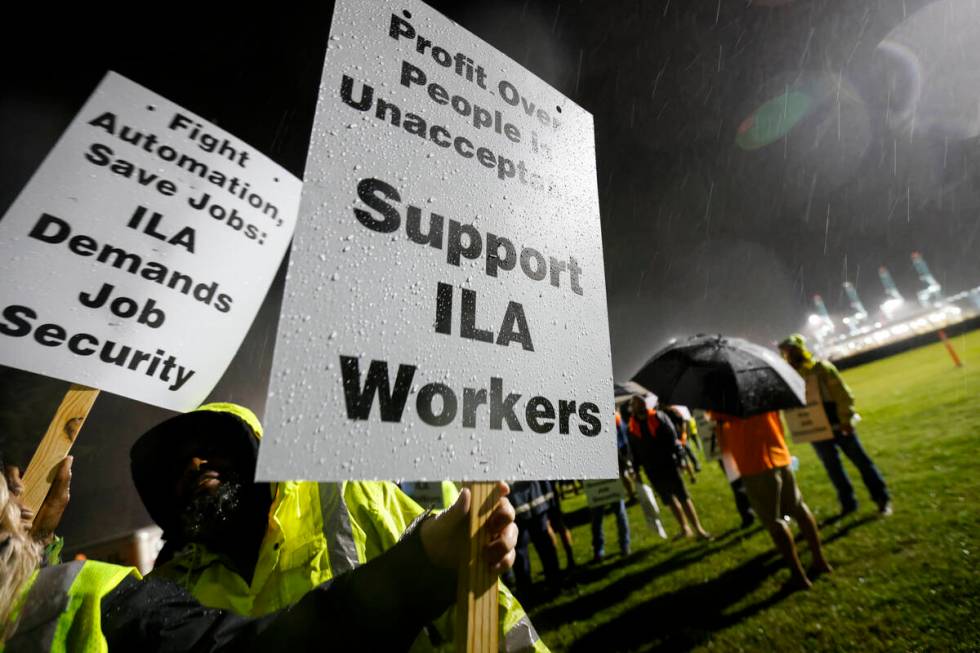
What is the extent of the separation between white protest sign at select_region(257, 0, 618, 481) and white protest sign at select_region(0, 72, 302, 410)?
1578mm

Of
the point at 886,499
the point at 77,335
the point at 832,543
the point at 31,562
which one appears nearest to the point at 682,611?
the point at 832,543

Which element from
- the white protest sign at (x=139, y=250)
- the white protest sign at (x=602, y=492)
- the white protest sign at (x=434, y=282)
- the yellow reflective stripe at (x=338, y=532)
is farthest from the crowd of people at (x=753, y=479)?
the white protest sign at (x=139, y=250)

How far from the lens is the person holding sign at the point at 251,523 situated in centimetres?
161

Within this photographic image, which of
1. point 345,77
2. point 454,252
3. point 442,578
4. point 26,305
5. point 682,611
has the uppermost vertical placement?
point 345,77

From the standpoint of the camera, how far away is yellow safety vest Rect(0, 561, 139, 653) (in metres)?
1.02

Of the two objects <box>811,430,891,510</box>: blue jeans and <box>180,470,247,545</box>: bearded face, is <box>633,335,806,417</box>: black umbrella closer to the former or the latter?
<box>811,430,891,510</box>: blue jeans

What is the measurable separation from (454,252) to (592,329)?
52 cm

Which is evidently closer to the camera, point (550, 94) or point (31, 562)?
point (31, 562)

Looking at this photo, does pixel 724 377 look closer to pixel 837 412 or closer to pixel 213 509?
pixel 837 412

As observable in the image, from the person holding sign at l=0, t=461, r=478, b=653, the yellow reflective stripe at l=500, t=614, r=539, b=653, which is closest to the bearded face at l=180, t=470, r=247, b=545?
the person holding sign at l=0, t=461, r=478, b=653

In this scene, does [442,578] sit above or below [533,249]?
below

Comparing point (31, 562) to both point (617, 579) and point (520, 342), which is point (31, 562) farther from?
point (617, 579)

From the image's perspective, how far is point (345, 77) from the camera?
1144mm

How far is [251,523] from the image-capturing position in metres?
1.99
